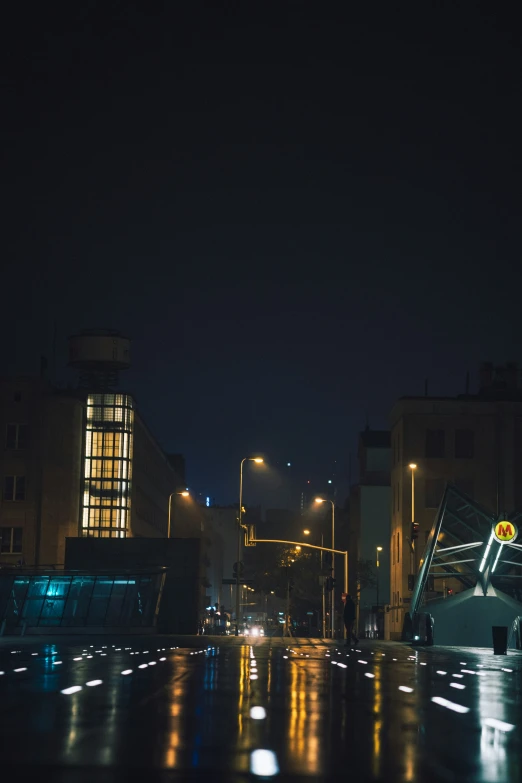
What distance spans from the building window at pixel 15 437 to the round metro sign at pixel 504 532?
174 ft

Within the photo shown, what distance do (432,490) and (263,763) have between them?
77.0 m

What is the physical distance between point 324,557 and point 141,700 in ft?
213

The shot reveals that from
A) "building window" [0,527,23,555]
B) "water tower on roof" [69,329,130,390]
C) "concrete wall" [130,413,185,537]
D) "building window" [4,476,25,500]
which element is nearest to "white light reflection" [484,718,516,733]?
"building window" [0,527,23,555]

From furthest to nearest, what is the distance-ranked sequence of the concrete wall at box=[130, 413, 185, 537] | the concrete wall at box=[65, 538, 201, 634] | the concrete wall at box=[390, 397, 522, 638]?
the concrete wall at box=[130, 413, 185, 537]
the concrete wall at box=[65, 538, 201, 634]
the concrete wall at box=[390, 397, 522, 638]

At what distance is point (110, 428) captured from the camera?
107312mm

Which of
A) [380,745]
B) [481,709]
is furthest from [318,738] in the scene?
[481,709]

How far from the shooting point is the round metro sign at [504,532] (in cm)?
5541

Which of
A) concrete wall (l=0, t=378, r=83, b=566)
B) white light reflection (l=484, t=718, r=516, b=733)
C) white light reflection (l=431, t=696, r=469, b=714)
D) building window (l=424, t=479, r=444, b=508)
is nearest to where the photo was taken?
white light reflection (l=484, t=718, r=516, b=733)

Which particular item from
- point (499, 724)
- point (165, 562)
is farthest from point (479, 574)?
point (499, 724)

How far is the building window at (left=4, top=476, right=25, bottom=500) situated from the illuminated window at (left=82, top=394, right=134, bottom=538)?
825cm

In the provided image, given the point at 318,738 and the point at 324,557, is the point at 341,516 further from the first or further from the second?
the point at 318,738

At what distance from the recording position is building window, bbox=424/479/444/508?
8575cm

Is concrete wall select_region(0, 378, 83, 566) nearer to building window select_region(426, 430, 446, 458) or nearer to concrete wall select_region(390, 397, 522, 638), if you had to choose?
concrete wall select_region(390, 397, 522, 638)

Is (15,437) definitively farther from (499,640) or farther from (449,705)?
(449,705)
